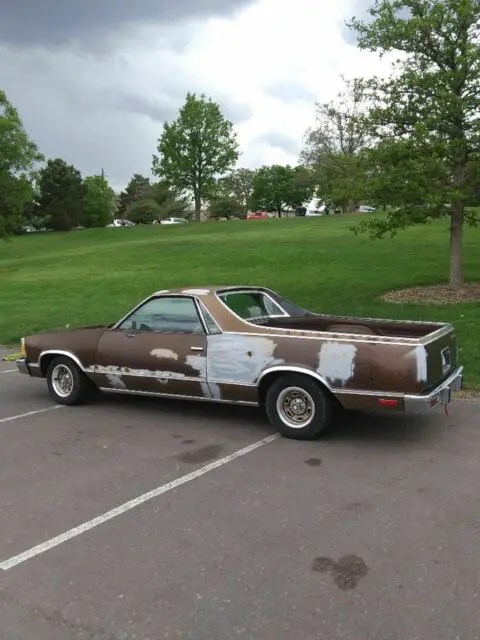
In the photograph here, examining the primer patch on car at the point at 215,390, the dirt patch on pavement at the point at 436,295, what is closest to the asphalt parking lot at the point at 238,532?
the primer patch on car at the point at 215,390

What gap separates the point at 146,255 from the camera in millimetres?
31156

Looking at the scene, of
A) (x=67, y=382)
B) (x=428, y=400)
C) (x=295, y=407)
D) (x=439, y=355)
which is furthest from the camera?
(x=67, y=382)

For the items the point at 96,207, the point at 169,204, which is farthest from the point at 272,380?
the point at 169,204

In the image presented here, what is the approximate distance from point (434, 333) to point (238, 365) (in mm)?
1878

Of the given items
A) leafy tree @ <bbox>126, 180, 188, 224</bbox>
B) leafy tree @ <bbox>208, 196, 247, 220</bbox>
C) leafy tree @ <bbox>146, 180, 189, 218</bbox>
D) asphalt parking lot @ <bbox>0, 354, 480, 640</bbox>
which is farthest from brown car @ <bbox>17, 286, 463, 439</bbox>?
leafy tree @ <bbox>146, 180, 189, 218</bbox>

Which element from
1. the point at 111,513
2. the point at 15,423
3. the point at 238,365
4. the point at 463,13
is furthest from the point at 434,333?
the point at 463,13

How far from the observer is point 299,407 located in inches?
230

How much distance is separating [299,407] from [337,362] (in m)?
0.61

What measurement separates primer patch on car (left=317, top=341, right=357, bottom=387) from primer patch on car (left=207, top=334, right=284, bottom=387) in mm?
403

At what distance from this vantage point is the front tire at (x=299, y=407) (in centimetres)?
569

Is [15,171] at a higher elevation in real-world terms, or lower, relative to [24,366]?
higher

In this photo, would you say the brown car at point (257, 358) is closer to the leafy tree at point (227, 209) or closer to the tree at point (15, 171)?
the tree at point (15, 171)

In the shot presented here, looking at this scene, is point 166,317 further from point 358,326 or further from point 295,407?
point 358,326

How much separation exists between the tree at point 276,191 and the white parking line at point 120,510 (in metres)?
88.2
